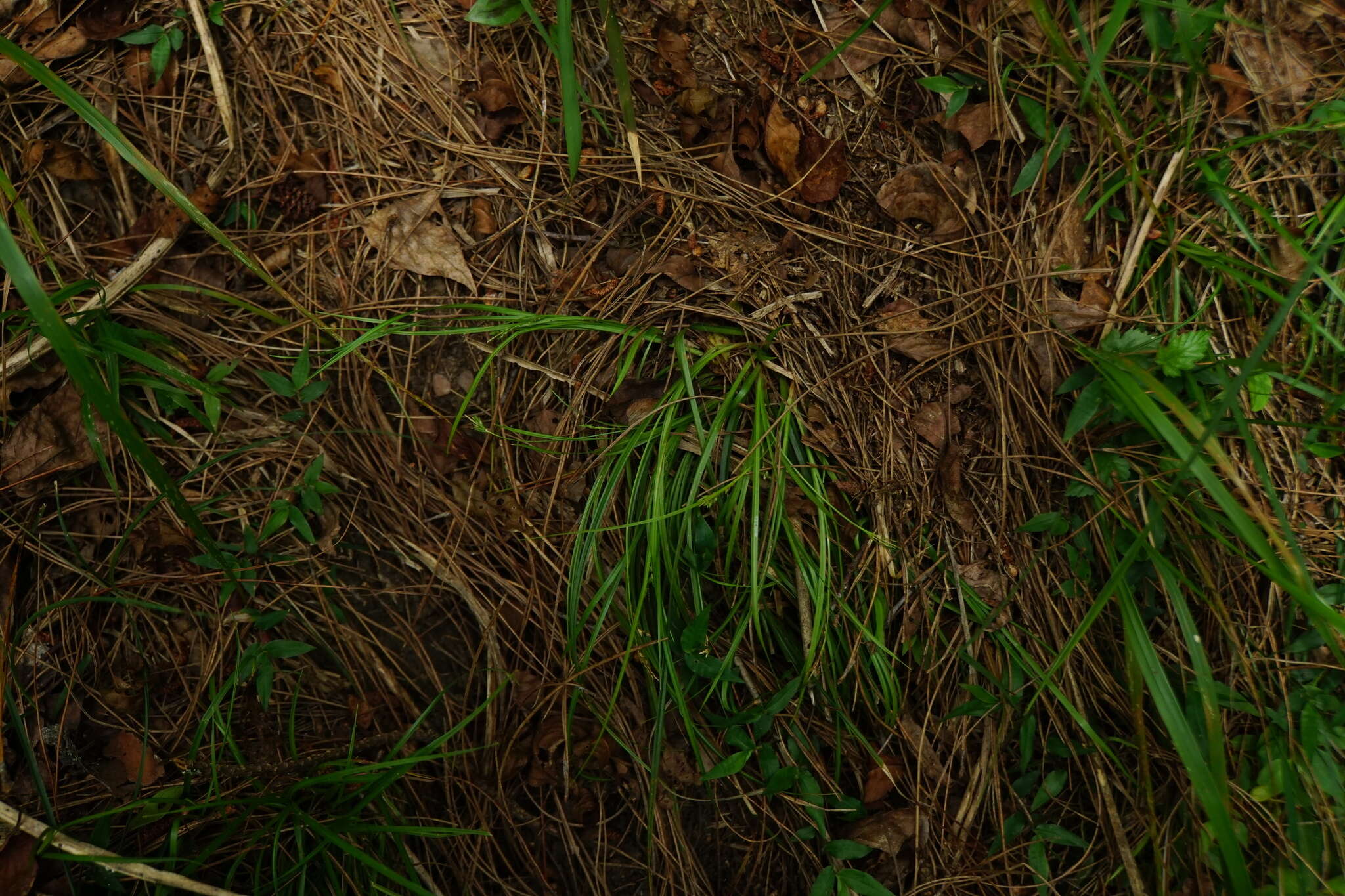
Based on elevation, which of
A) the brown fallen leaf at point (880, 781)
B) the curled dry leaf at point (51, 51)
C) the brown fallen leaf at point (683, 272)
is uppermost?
the curled dry leaf at point (51, 51)

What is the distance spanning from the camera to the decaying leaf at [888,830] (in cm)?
170

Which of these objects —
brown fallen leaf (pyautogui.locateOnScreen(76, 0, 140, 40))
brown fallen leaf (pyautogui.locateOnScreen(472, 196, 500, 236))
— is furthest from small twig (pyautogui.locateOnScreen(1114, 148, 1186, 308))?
brown fallen leaf (pyautogui.locateOnScreen(76, 0, 140, 40))

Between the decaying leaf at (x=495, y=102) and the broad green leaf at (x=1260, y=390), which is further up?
the decaying leaf at (x=495, y=102)

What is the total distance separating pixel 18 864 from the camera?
1.58m

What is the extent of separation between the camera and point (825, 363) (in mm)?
1762

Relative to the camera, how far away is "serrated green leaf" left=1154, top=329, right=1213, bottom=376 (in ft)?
5.27

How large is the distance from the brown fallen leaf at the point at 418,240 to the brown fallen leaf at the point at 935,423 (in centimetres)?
103

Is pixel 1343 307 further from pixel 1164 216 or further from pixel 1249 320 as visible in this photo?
pixel 1164 216

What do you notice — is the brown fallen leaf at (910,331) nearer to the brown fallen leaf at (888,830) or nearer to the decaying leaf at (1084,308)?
the decaying leaf at (1084,308)

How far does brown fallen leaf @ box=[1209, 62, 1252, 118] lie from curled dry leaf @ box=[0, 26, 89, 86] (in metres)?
2.49

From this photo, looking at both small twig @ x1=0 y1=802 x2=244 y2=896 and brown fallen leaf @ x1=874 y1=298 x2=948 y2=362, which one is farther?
brown fallen leaf @ x1=874 y1=298 x2=948 y2=362

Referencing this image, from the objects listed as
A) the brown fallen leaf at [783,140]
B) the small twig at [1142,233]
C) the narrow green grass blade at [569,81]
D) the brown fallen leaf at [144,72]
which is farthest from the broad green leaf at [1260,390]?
the brown fallen leaf at [144,72]

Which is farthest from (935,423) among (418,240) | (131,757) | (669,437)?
(131,757)

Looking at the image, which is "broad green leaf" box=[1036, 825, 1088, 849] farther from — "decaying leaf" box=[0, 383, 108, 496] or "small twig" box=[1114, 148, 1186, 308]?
"decaying leaf" box=[0, 383, 108, 496]
